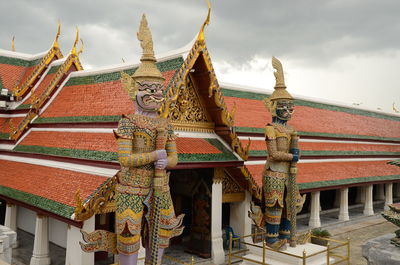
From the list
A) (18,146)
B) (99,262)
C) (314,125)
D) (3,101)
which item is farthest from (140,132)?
(314,125)

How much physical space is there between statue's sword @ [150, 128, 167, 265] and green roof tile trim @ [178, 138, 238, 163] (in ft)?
9.61

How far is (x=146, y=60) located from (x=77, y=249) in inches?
203

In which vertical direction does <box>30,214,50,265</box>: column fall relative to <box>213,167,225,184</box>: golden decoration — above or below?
below

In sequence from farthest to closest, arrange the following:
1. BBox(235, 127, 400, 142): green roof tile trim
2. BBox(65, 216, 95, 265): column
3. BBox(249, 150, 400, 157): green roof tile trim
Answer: BBox(235, 127, 400, 142): green roof tile trim, BBox(249, 150, 400, 157): green roof tile trim, BBox(65, 216, 95, 265): column

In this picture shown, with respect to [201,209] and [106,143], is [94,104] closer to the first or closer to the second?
[106,143]

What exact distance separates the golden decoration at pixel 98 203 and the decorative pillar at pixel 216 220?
3773 millimetres

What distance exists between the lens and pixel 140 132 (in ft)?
24.1

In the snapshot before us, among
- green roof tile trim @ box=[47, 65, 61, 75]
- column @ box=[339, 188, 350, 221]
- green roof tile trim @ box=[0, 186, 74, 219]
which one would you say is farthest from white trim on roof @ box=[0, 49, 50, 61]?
column @ box=[339, 188, 350, 221]

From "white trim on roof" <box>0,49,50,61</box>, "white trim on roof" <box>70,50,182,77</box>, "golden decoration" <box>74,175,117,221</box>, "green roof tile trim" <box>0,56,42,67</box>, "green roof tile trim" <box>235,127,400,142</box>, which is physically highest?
"white trim on roof" <box>0,49,50,61</box>

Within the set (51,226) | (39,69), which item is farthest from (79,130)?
(39,69)

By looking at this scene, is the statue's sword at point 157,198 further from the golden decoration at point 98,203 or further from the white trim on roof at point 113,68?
the white trim on roof at point 113,68

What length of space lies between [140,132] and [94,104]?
20.1 ft

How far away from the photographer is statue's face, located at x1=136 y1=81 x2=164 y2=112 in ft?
24.3

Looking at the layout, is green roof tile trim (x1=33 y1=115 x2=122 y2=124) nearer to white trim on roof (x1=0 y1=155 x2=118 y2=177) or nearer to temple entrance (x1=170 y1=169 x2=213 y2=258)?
white trim on roof (x1=0 y1=155 x2=118 y2=177)
